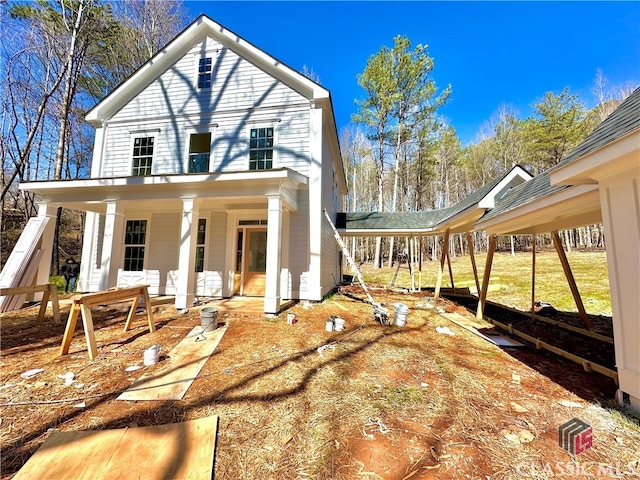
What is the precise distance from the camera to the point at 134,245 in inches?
349

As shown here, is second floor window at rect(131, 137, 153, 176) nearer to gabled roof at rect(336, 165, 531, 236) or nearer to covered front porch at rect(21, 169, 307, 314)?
covered front porch at rect(21, 169, 307, 314)

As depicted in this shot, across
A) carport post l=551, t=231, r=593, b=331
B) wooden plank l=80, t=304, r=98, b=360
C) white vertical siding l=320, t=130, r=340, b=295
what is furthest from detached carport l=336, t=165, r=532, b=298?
wooden plank l=80, t=304, r=98, b=360

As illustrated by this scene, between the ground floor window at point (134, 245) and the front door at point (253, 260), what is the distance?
3.54 m

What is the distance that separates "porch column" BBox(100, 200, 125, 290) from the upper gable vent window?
16.9ft

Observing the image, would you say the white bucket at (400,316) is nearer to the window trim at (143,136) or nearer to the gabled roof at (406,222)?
the gabled roof at (406,222)

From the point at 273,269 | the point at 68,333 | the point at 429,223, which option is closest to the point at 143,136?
the point at 273,269

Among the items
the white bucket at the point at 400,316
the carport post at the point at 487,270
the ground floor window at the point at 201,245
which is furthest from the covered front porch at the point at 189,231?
the carport post at the point at 487,270

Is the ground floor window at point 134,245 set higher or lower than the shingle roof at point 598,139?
lower

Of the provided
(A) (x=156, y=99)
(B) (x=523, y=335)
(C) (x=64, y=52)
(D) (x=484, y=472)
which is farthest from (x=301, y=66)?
(D) (x=484, y=472)

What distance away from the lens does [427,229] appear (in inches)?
403

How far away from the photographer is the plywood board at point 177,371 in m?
2.90

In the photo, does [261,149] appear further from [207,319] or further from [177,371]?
[177,371]

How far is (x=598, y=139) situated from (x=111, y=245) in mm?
9866

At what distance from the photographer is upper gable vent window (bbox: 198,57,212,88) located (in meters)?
9.07
